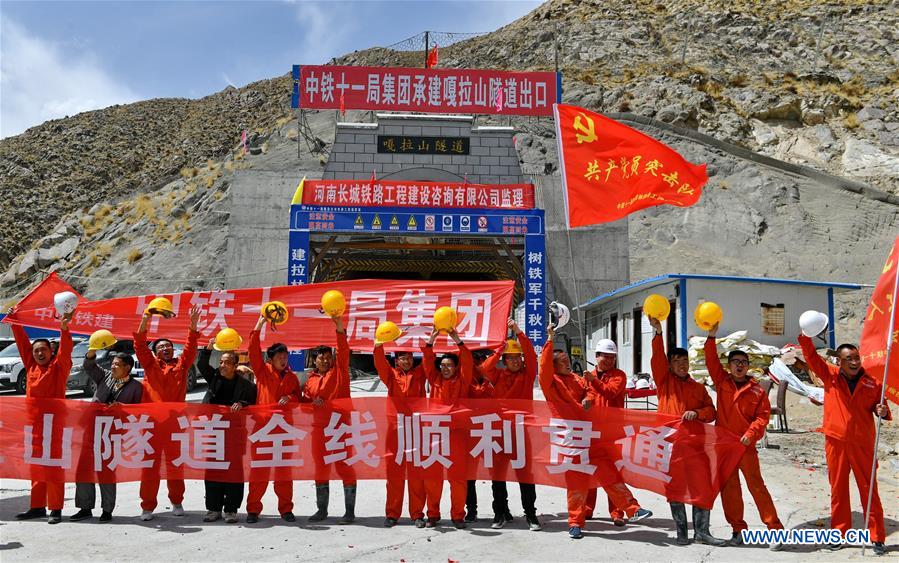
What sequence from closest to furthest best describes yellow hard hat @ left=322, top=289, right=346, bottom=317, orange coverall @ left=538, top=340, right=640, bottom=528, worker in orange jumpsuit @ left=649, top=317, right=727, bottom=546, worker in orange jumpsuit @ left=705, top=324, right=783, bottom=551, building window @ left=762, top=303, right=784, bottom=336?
worker in orange jumpsuit @ left=705, top=324, right=783, bottom=551
worker in orange jumpsuit @ left=649, top=317, right=727, bottom=546
orange coverall @ left=538, top=340, right=640, bottom=528
yellow hard hat @ left=322, top=289, right=346, bottom=317
building window @ left=762, top=303, right=784, bottom=336

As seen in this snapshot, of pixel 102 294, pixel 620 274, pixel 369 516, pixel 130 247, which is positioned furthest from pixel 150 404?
pixel 130 247

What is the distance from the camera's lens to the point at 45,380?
6035 millimetres

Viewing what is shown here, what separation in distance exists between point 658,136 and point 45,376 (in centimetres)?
3276

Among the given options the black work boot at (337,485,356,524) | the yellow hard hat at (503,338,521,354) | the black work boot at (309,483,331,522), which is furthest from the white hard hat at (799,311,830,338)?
the black work boot at (309,483,331,522)

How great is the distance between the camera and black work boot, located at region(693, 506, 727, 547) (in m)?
5.25

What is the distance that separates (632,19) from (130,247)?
140 ft

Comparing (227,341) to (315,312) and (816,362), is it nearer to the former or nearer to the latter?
(315,312)

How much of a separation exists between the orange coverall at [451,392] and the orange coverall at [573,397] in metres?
0.66

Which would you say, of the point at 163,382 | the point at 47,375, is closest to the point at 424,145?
the point at 163,382

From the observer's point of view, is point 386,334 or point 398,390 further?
point 398,390

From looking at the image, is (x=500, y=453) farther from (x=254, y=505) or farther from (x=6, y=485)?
(x=6, y=485)

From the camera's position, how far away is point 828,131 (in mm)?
36469

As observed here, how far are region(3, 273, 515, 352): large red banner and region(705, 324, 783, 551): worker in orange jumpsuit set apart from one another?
2089 mm

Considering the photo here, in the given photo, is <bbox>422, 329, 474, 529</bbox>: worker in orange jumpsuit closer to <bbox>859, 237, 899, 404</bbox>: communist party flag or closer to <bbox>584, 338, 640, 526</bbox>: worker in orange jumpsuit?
<bbox>584, 338, 640, 526</bbox>: worker in orange jumpsuit
